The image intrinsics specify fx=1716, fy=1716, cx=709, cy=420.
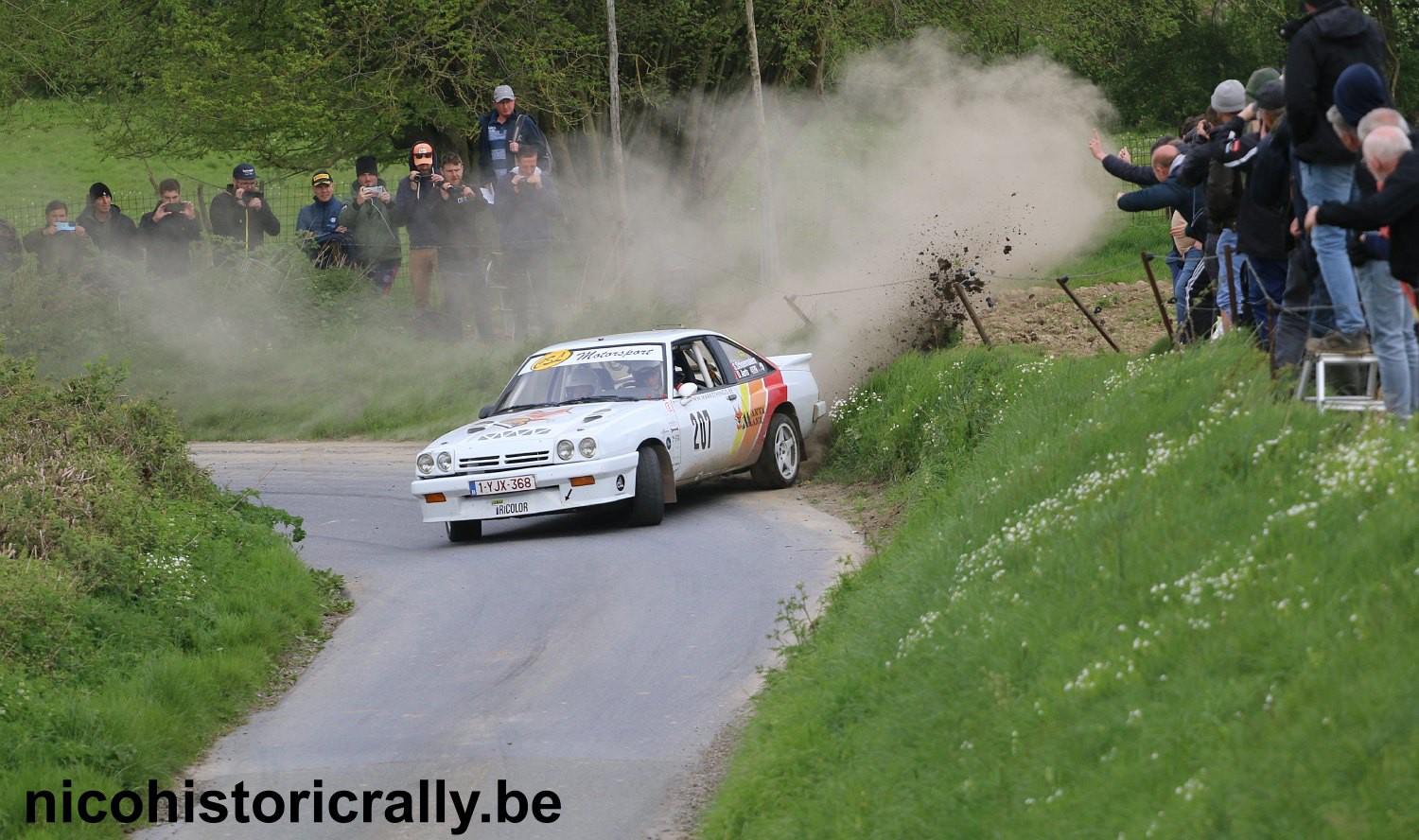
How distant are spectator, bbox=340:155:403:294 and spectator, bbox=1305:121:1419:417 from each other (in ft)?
54.0

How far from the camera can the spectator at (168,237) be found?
22.7m

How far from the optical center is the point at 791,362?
1655 centimetres

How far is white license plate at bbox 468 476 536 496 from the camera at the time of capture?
1325 cm

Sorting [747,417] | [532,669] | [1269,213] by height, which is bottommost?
[532,669]

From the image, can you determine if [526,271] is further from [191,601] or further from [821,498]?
[191,601]

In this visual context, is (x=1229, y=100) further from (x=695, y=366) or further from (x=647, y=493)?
(x=695, y=366)

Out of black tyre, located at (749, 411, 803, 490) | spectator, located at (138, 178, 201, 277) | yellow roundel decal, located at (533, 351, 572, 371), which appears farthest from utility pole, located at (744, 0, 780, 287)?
yellow roundel decal, located at (533, 351, 572, 371)

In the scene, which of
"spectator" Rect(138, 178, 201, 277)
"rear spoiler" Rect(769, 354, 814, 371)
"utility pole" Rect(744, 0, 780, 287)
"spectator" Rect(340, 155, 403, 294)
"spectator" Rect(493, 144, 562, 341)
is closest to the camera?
"rear spoiler" Rect(769, 354, 814, 371)

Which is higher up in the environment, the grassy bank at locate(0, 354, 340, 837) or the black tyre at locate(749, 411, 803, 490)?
the grassy bank at locate(0, 354, 340, 837)

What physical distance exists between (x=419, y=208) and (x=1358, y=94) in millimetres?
15215

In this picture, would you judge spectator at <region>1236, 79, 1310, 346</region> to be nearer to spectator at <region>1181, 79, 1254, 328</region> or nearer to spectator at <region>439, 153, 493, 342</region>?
spectator at <region>1181, 79, 1254, 328</region>

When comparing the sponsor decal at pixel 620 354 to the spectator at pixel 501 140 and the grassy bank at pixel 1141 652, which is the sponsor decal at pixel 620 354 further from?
the spectator at pixel 501 140

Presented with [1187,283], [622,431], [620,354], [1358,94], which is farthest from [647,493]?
[1358,94]

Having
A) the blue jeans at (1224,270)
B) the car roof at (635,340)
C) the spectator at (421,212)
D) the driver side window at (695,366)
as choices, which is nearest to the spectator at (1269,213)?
the blue jeans at (1224,270)
